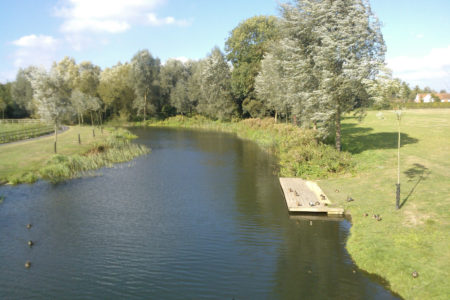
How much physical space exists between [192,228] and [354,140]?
94.0 ft

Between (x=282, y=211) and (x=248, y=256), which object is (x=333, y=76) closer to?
(x=282, y=211)

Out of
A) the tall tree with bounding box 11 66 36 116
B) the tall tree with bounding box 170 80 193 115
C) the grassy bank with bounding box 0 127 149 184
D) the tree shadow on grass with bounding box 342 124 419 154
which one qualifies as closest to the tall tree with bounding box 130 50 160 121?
the tall tree with bounding box 170 80 193 115

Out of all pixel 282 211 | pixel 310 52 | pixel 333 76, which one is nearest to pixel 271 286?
pixel 282 211

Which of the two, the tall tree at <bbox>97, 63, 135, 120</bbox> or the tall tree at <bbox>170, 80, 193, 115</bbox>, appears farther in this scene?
the tall tree at <bbox>170, 80, 193, 115</bbox>

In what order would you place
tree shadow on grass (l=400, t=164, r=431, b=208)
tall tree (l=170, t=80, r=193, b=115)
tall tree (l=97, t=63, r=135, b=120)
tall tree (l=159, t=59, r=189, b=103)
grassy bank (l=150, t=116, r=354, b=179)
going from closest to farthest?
tree shadow on grass (l=400, t=164, r=431, b=208) < grassy bank (l=150, t=116, r=354, b=179) < tall tree (l=97, t=63, r=135, b=120) < tall tree (l=170, t=80, r=193, b=115) < tall tree (l=159, t=59, r=189, b=103)

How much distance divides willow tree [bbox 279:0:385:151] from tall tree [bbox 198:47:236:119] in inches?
1767

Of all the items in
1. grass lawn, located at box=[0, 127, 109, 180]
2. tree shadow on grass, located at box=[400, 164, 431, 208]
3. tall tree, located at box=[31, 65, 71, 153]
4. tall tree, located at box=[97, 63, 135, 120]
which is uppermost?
tall tree, located at box=[97, 63, 135, 120]

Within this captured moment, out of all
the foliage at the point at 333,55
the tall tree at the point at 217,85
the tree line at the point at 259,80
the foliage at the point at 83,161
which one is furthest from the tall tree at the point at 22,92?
the foliage at the point at 333,55

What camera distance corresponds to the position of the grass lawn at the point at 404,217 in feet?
38.7

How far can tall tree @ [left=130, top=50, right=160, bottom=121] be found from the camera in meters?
86.4

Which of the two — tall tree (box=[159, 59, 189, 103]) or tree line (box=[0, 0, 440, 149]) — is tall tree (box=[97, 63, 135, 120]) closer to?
tree line (box=[0, 0, 440, 149])

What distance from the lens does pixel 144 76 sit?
86.7 metres

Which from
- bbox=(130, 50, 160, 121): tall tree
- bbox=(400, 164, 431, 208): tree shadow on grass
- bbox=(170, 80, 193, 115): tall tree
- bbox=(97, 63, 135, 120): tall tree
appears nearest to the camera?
bbox=(400, 164, 431, 208): tree shadow on grass

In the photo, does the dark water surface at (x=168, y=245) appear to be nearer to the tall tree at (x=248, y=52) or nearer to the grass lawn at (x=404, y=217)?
the grass lawn at (x=404, y=217)
